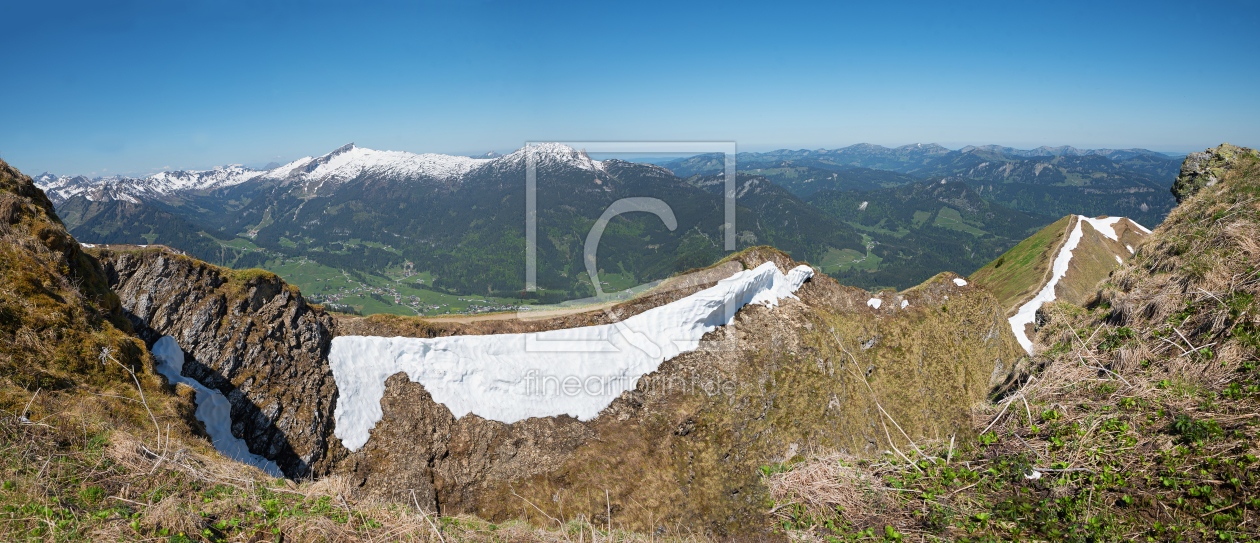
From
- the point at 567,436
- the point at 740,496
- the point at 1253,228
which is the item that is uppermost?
the point at 1253,228

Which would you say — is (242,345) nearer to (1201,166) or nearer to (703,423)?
(703,423)

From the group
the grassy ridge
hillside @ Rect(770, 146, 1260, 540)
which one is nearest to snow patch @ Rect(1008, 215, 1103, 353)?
the grassy ridge

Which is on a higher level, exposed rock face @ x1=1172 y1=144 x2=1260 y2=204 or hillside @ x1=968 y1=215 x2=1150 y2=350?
exposed rock face @ x1=1172 y1=144 x2=1260 y2=204

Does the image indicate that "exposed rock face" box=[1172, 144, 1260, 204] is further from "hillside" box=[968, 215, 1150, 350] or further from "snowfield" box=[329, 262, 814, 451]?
"snowfield" box=[329, 262, 814, 451]

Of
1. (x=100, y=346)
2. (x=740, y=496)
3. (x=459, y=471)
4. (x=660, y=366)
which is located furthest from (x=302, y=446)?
(x=740, y=496)

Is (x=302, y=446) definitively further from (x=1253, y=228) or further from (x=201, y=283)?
(x=1253, y=228)

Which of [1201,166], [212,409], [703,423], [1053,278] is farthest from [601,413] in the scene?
[1053,278]

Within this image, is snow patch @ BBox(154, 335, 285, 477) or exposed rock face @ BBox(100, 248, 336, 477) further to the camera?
exposed rock face @ BBox(100, 248, 336, 477)
